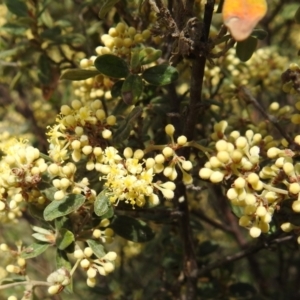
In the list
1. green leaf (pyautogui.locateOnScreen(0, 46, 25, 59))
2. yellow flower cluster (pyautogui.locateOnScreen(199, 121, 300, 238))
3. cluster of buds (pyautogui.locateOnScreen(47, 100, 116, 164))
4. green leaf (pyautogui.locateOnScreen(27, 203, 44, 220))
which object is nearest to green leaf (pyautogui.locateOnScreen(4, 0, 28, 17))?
green leaf (pyautogui.locateOnScreen(0, 46, 25, 59))

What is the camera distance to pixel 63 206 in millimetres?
1176

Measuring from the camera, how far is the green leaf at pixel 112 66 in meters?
1.24

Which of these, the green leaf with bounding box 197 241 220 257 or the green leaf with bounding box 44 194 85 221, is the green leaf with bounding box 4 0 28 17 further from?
the green leaf with bounding box 197 241 220 257

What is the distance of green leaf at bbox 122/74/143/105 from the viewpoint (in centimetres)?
126

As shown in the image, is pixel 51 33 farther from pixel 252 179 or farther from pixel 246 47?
pixel 252 179

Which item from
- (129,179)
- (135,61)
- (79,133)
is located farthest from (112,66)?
(129,179)

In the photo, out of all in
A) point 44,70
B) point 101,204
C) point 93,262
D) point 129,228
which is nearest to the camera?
point 101,204

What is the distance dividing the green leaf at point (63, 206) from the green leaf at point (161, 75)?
347mm

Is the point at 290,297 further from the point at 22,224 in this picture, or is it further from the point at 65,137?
the point at 22,224

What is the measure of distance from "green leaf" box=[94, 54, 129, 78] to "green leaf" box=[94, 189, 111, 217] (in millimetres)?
299

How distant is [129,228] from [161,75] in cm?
42

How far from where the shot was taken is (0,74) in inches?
86.5

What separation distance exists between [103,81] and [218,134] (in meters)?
0.39

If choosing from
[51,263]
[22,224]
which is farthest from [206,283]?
[22,224]
